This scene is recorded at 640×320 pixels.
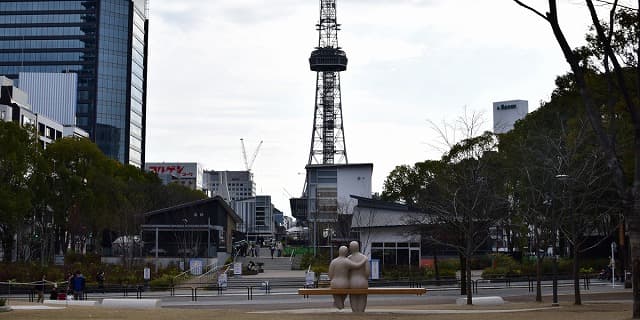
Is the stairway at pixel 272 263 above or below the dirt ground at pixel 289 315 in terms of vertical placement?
below

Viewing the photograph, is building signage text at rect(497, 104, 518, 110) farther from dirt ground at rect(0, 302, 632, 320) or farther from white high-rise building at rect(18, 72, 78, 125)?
dirt ground at rect(0, 302, 632, 320)

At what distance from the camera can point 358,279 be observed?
25.9 m

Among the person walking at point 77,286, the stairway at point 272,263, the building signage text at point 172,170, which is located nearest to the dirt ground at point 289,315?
the person walking at point 77,286

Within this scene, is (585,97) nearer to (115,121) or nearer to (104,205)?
(104,205)

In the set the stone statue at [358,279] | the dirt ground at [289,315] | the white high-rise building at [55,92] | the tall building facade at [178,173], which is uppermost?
the white high-rise building at [55,92]

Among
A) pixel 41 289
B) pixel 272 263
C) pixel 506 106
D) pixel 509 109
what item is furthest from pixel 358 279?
pixel 506 106

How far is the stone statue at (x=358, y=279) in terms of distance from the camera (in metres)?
25.4

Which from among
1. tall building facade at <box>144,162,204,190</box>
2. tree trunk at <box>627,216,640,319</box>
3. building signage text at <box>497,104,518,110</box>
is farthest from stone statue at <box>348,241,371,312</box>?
building signage text at <box>497,104,518,110</box>

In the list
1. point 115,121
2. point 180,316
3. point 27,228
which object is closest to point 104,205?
point 27,228

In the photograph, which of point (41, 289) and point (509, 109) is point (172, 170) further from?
→ point (41, 289)

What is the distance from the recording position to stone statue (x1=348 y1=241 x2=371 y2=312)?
2542 cm

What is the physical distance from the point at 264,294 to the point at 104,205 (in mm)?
31438

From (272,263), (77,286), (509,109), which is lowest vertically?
(272,263)

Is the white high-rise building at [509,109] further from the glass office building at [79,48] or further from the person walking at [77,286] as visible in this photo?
the person walking at [77,286]
